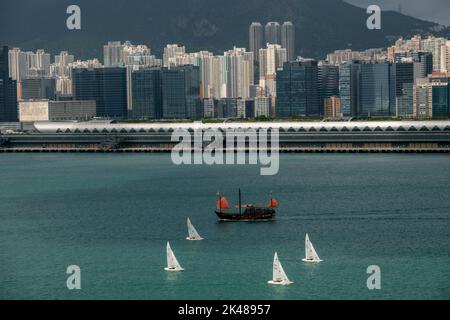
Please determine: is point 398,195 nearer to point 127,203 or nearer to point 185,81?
point 127,203

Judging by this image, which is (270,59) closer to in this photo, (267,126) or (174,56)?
(174,56)

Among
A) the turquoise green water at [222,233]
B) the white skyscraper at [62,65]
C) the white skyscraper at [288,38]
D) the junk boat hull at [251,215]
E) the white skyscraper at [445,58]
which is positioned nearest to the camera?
the turquoise green water at [222,233]

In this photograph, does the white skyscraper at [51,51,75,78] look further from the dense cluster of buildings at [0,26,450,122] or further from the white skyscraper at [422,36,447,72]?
the white skyscraper at [422,36,447,72]

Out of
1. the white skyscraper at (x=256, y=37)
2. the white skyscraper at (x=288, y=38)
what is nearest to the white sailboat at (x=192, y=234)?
the white skyscraper at (x=288, y=38)

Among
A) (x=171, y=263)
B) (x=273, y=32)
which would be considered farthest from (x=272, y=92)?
(x=171, y=263)

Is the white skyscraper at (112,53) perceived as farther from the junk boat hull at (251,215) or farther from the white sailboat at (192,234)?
the white sailboat at (192,234)

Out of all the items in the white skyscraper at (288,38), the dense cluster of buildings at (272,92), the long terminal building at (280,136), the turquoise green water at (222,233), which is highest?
the white skyscraper at (288,38)

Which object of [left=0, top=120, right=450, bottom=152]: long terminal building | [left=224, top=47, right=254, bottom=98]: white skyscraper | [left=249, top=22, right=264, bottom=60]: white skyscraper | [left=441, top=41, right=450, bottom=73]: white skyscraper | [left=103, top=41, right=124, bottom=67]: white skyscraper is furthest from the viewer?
[left=249, top=22, right=264, bottom=60]: white skyscraper

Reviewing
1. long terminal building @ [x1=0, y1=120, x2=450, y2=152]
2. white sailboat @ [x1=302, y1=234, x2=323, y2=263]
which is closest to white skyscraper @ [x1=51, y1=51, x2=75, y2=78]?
long terminal building @ [x1=0, y1=120, x2=450, y2=152]

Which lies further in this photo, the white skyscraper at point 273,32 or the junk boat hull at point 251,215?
the white skyscraper at point 273,32
